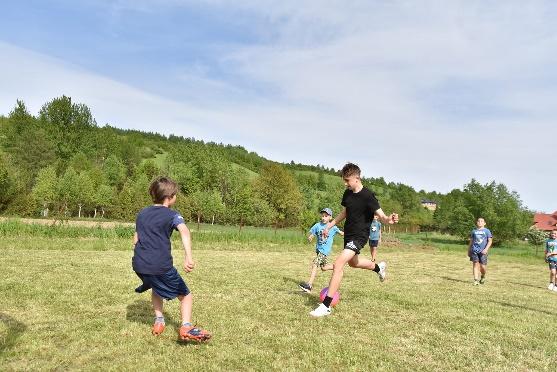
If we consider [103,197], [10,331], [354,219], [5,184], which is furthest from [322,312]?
[103,197]

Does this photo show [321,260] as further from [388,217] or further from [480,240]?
[480,240]

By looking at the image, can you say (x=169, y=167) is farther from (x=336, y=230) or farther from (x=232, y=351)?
(x=232, y=351)

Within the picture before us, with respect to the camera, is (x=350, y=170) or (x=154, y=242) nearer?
(x=154, y=242)

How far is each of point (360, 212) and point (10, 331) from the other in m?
5.42

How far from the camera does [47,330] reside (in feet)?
18.5

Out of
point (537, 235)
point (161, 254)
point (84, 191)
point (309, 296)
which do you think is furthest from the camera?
point (537, 235)

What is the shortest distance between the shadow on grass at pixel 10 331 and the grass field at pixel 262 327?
12 millimetres

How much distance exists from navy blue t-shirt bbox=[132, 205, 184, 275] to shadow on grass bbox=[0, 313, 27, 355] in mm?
1644

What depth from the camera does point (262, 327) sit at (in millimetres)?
6277

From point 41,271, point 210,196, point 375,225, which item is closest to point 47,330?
point 41,271

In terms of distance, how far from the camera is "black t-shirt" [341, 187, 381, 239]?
287 inches

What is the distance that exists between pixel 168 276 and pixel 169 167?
7613cm

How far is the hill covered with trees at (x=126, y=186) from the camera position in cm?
5450

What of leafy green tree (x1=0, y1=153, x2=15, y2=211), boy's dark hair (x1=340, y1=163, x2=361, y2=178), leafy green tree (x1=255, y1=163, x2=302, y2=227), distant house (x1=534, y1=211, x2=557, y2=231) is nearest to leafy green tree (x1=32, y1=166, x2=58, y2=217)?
leafy green tree (x1=0, y1=153, x2=15, y2=211)
